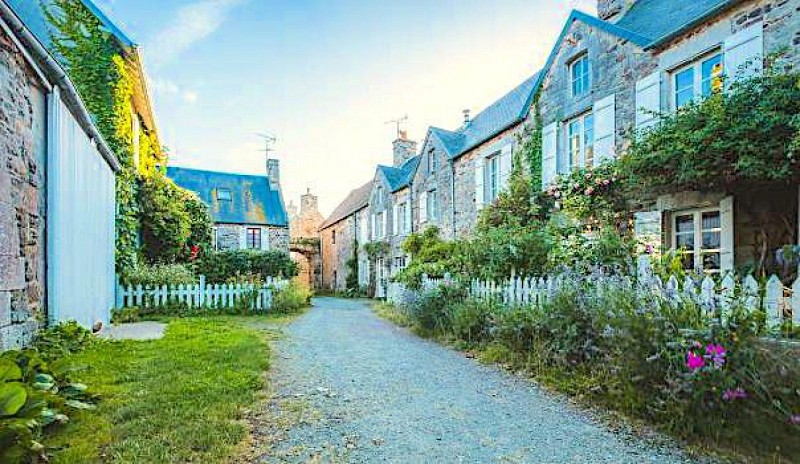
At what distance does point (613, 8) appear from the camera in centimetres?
1063

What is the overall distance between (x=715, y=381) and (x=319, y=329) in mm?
6888

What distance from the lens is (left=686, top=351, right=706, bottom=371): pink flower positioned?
2957 mm

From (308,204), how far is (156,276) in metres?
23.9

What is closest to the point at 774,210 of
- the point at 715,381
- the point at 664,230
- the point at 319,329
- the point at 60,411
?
the point at 664,230

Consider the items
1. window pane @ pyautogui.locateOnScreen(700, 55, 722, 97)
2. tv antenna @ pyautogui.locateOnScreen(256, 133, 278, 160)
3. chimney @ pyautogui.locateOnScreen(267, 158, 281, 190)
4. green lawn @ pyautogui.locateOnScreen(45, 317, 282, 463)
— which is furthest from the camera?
chimney @ pyautogui.locateOnScreen(267, 158, 281, 190)

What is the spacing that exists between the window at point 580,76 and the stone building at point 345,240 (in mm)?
14368

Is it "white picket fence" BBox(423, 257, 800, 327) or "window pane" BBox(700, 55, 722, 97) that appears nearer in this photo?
"white picket fence" BBox(423, 257, 800, 327)

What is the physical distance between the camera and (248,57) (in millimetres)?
9648

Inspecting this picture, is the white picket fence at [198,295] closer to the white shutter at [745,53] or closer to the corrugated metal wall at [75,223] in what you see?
the corrugated metal wall at [75,223]

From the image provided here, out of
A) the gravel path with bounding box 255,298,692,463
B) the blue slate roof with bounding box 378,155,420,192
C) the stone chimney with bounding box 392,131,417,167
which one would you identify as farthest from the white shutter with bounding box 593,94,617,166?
the stone chimney with bounding box 392,131,417,167

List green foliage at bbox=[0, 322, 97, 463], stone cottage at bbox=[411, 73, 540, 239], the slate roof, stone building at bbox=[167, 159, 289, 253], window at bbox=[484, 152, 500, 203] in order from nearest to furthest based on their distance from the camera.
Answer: green foliage at bbox=[0, 322, 97, 463]
stone cottage at bbox=[411, 73, 540, 239]
window at bbox=[484, 152, 500, 203]
stone building at bbox=[167, 159, 289, 253]
the slate roof

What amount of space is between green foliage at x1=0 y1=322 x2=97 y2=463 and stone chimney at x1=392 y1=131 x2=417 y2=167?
1977 cm

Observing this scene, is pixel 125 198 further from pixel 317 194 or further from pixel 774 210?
pixel 317 194

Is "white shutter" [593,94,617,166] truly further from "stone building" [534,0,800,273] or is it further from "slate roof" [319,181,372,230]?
"slate roof" [319,181,372,230]
